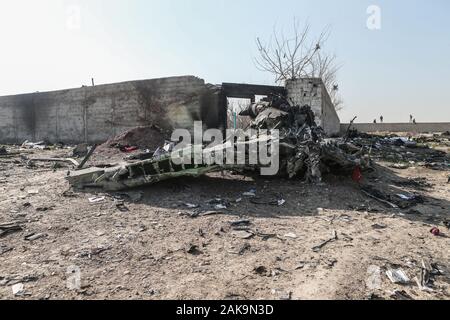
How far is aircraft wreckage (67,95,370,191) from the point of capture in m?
5.18

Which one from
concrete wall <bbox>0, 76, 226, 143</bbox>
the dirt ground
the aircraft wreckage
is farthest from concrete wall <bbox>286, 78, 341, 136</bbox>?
the dirt ground

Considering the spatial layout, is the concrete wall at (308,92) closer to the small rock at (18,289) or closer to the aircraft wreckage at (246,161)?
the aircraft wreckage at (246,161)

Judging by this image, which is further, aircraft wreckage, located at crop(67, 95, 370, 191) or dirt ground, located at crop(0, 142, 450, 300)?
aircraft wreckage, located at crop(67, 95, 370, 191)

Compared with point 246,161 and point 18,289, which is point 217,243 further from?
point 246,161

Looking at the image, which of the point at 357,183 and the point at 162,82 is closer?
the point at 357,183

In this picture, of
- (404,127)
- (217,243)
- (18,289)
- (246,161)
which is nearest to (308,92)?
(246,161)

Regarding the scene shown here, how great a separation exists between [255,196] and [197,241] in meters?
1.76

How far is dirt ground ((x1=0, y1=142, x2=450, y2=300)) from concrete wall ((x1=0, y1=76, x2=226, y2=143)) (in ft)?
15.7

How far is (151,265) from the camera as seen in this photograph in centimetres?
305

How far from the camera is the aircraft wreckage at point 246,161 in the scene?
518cm

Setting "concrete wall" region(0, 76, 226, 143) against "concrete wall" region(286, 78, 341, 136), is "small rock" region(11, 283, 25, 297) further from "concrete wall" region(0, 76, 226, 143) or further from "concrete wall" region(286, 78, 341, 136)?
"concrete wall" region(286, 78, 341, 136)

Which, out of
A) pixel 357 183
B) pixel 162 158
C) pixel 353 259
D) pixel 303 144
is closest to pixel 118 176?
pixel 162 158

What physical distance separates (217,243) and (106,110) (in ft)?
31.5
